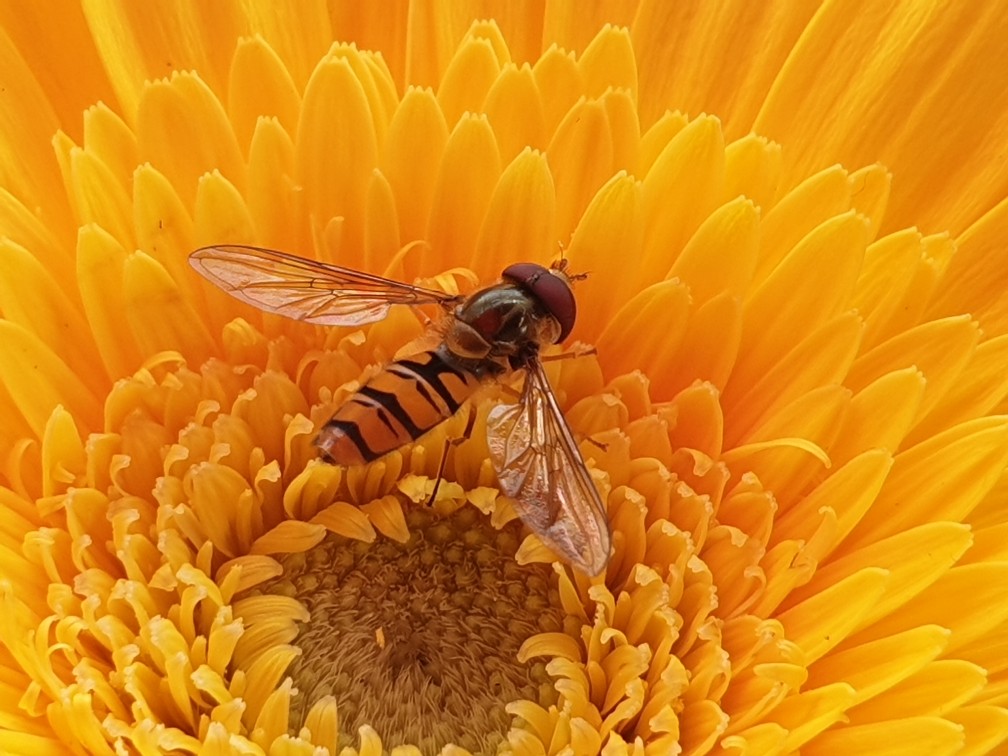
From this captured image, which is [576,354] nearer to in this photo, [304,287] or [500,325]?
[500,325]

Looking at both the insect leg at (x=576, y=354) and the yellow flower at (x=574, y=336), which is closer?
the yellow flower at (x=574, y=336)

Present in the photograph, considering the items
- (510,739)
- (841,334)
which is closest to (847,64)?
(841,334)

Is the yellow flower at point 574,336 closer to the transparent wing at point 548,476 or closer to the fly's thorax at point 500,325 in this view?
the fly's thorax at point 500,325

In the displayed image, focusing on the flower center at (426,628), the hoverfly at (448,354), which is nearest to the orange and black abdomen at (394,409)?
the hoverfly at (448,354)

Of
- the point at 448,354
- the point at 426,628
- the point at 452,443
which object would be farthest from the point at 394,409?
the point at 426,628

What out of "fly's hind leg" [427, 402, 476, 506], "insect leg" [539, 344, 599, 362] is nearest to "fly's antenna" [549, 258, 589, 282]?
"insect leg" [539, 344, 599, 362]

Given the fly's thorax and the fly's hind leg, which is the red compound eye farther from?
the fly's hind leg
